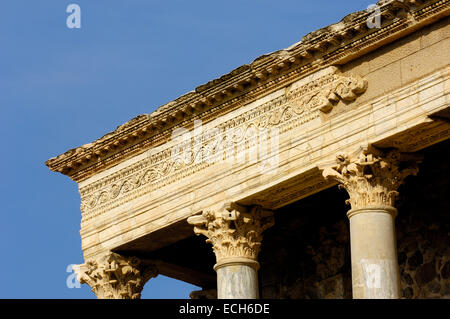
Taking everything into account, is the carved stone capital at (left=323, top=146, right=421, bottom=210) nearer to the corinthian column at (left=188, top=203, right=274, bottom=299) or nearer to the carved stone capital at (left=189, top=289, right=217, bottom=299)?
the corinthian column at (left=188, top=203, right=274, bottom=299)

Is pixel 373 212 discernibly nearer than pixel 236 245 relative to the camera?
Yes

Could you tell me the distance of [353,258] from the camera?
24250 mm

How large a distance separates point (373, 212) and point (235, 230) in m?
3.06

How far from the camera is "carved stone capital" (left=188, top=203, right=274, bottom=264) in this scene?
26.4 metres

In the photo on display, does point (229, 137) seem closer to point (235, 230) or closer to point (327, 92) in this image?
point (235, 230)

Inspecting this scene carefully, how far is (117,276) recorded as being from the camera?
28.6 m

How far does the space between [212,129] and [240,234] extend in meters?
2.01

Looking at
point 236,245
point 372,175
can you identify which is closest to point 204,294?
point 236,245

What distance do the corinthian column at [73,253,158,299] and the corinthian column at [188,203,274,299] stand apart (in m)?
2.50

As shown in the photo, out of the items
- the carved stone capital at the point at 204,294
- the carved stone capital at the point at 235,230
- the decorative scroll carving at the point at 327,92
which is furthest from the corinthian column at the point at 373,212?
the carved stone capital at the point at 204,294

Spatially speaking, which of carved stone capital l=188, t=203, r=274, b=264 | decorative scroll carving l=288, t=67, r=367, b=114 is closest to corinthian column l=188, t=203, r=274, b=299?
carved stone capital l=188, t=203, r=274, b=264
